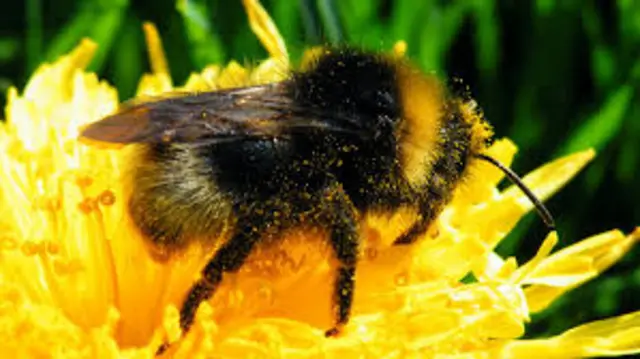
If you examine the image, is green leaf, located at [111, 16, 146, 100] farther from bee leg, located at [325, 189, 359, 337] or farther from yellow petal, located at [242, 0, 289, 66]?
bee leg, located at [325, 189, 359, 337]

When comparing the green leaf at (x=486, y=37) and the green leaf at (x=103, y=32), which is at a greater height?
the green leaf at (x=103, y=32)

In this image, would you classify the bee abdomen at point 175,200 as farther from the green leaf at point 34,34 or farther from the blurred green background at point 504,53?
the green leaf at point 34,34

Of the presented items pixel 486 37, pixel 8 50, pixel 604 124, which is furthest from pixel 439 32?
pixel 8 50

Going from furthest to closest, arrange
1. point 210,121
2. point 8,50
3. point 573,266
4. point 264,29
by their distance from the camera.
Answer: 1. point 8,50
2. point 264,29
3. point 573,266
4. point 210,121

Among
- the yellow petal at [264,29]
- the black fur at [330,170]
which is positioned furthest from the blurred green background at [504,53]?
the black fur at [330,170]

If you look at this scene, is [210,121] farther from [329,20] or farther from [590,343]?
[329,20]
